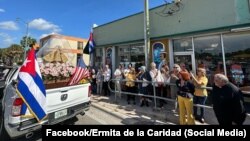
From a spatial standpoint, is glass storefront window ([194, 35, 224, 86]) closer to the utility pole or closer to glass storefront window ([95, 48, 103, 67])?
the utility pole

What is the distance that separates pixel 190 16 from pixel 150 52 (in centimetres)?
263

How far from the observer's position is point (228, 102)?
3051mm

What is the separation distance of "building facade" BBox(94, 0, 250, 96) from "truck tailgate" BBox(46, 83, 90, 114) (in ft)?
16.1

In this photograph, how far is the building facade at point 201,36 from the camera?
631 centimetres

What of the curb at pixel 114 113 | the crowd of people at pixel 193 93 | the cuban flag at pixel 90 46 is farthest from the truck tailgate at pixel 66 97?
the cuban flag at pixel 90 46

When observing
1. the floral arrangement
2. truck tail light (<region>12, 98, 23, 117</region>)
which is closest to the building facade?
the floral arrangement

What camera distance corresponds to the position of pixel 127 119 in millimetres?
5414

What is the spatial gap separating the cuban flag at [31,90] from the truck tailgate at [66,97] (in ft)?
→ 0.93

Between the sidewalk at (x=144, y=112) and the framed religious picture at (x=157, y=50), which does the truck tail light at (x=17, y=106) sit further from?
the framed religious picture at (x=157, y=50)

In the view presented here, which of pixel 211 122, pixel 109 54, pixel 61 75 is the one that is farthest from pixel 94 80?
pixel 211 122

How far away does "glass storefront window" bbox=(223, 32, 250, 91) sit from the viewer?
6277 mm

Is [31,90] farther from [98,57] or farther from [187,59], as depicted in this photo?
[98,57]

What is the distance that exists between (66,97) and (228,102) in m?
3.60

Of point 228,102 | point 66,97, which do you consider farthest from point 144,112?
point 228,102
